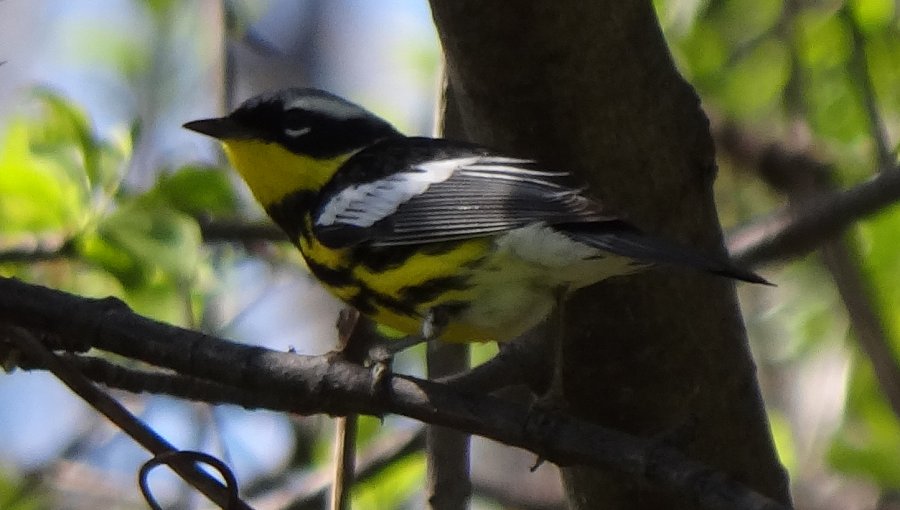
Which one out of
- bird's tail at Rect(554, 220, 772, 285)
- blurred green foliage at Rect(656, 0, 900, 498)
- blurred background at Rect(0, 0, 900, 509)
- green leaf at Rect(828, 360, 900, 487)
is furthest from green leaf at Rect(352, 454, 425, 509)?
bird's tail at Rect(554, 220, 772, 285)

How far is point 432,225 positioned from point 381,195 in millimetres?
218

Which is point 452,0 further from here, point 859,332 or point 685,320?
point 859,332

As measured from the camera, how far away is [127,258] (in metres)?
2.45

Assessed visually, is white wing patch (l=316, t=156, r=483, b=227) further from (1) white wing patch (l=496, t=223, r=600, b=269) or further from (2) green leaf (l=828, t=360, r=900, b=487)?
(2) green leaf (l=828, t=360, r=900, b=487)

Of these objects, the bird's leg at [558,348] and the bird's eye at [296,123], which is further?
the bird's eye at [296,123]

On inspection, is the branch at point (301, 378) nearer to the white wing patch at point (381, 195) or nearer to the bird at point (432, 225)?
the bird at point (432, 225)

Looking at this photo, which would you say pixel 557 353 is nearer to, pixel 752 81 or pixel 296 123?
pixel 296 123

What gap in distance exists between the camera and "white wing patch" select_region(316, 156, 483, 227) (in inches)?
93.4

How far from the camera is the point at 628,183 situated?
206 centimetres

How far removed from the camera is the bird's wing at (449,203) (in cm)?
207

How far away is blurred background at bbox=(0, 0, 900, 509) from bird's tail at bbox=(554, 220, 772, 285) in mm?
476

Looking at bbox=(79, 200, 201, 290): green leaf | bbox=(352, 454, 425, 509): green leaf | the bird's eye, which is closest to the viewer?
bbox=(79, 200, 201, 290): green leaf

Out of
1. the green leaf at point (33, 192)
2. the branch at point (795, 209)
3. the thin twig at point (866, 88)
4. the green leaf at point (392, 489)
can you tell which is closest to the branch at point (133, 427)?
the green leaf at point (33, 192)

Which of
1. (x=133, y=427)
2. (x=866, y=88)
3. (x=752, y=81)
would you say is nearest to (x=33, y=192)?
(x=133, y=427)
